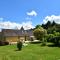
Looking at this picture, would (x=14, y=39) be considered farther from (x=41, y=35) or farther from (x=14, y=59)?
(x=14, y=59)

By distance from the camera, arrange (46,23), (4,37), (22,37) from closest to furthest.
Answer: (4,37)
(22,37)
(46,23)

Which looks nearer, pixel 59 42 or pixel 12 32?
pixel 59 42

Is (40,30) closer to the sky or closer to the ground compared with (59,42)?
closer to the sky

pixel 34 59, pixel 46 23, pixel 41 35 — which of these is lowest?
pixel 34 59

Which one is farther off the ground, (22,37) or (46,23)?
(46,23)

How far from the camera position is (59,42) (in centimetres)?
4212

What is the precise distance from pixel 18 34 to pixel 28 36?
5.80 m

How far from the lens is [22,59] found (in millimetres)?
22188

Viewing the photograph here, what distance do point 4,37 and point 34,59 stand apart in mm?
53201

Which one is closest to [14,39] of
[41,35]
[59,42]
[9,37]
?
[9,37]

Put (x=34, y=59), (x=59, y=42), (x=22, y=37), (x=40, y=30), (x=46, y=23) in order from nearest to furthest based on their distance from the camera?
(x=34, y=59)
(x=59, y=42)
(x=40, y=30)
(x=22, y=37)
(x=46, y=23)

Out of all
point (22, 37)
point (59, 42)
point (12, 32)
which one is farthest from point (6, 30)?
point (59, 42)

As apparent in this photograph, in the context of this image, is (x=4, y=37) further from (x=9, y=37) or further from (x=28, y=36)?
(x=28, y=36)

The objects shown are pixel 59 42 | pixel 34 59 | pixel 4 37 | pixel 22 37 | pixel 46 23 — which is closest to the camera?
pixel 34 59
